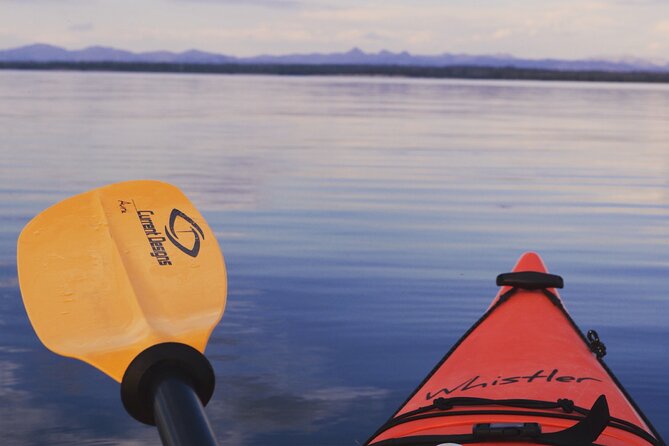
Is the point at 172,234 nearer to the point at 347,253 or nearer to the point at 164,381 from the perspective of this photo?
the point at 164,381

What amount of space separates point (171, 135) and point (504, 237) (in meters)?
8.73

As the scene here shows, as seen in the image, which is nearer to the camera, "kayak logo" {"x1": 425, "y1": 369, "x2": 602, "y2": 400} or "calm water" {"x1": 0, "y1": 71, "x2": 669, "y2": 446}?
"kayak logo" {"x1": 425, "y1": 369, "x2": 602, "y2": 400}

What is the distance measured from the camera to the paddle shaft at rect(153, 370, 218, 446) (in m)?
1.16

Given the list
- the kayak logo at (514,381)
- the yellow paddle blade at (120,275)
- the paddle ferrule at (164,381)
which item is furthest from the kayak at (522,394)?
the paddle ferrule at (164,381)

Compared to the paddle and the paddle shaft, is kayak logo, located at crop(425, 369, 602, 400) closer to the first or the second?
the paddle

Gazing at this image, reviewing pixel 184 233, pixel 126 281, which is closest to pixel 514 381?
pixel 184 233

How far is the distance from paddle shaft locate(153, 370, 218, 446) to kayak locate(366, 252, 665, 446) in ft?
2.39

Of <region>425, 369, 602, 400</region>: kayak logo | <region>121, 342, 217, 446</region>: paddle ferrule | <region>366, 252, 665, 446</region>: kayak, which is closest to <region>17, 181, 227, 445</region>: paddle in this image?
<region>121, 342, 217, 446</region>: paddle ferrule

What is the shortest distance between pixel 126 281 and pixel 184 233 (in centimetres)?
22

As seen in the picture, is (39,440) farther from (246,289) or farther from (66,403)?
(246,289)

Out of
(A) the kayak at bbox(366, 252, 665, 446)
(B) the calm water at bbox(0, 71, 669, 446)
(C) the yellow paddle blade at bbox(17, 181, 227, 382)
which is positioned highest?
(C) the yellow paddle blade at bbox(17, 181, 227, 382)

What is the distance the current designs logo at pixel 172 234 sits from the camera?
2.06 meters

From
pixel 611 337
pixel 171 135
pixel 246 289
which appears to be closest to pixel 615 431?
pixel 611 337

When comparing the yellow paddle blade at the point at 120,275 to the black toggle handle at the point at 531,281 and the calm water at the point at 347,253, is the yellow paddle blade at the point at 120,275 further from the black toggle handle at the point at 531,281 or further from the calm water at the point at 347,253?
the black toggle handle at the point at 531,281
